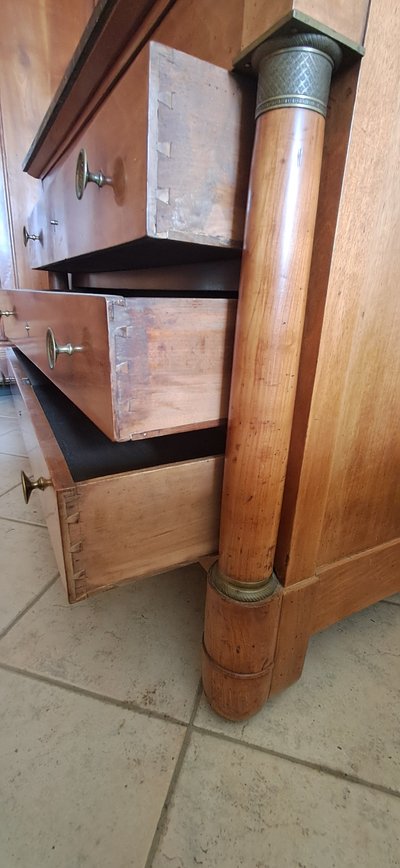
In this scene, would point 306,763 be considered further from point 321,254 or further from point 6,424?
point 6,424

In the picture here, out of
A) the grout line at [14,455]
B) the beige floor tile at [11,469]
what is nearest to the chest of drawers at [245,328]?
the beige floor tile at [11,469]

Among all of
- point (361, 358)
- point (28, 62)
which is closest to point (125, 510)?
point (361, 358)

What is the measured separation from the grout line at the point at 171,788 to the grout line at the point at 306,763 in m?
0.02

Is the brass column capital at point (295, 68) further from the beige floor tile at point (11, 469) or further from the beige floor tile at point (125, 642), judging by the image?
Answer: the beige floor tile at point (11, 469)

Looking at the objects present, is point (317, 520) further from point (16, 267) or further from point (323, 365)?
point (16, 267)

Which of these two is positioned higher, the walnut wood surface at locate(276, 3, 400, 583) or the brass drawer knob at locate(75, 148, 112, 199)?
the brass drawer knob at locate(75, 148, 112, 199)

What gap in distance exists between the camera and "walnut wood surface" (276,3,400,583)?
1.21 ft

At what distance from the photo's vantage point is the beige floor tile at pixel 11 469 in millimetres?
1198

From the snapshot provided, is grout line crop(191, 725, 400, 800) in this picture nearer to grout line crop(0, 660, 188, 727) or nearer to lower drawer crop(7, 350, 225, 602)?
grout line crop(0, 660, 188, 727)

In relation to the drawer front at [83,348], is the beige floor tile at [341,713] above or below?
below

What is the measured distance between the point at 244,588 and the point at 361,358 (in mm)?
303

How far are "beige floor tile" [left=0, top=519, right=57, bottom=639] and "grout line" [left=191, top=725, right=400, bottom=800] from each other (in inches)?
15.7

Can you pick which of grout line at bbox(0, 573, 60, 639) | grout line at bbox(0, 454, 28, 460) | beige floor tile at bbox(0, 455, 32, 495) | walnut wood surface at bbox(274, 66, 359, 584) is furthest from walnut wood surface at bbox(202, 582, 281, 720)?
grout line at bbox(0, 454, 28, 460)

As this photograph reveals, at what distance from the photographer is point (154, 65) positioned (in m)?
0.31
